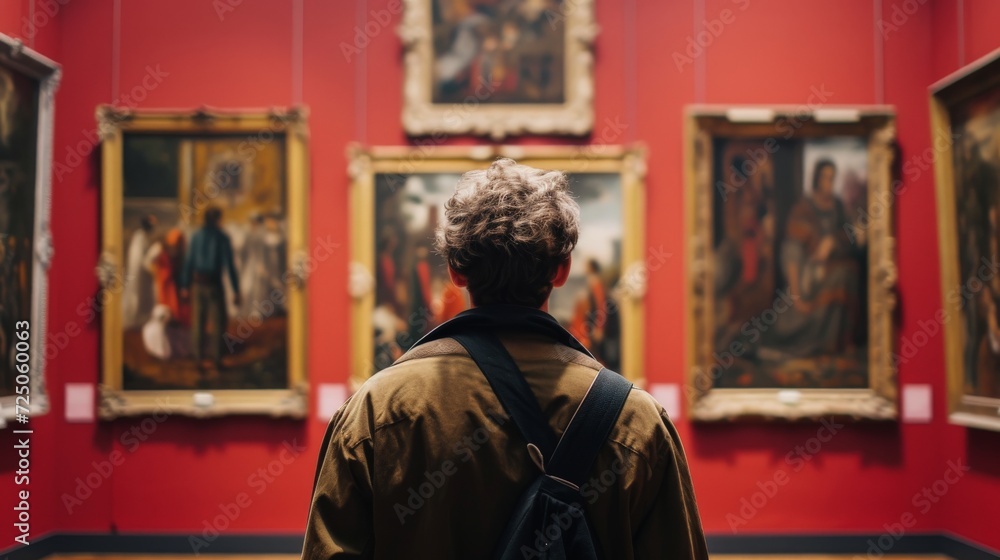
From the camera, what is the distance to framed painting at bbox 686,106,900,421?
660cm

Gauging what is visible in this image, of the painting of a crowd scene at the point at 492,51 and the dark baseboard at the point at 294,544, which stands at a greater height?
the painting of a crowd scene at the point at 492,51

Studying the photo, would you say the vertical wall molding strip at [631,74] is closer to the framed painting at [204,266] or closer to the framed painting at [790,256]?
the framed painting at [790,256]

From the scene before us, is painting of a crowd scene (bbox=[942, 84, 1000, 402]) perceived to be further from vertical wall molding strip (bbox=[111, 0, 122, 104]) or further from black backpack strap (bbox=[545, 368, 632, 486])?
vertical wall molding strip (bbox=[111, 0, 122, 104])

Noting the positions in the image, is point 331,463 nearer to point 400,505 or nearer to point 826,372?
point 400,505

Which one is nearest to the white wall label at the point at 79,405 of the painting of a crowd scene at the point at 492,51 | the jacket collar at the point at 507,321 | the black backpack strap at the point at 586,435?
the painting of a crowd scene at the point at 492,51

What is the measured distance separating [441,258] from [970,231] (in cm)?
387

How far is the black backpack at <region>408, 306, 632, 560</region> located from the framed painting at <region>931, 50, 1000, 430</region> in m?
4.65

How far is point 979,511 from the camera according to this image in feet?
20.0

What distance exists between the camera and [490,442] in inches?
84.7

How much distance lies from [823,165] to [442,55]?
10.4 ft

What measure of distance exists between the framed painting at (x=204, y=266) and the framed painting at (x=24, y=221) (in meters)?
0.56

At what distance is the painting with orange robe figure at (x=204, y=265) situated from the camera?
6.64 m

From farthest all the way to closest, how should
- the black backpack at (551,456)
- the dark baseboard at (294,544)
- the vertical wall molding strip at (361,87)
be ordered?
the vertical wall molding strip at (361,87)
the dark baseboard at (294,544)
the black backpack at (551,456)

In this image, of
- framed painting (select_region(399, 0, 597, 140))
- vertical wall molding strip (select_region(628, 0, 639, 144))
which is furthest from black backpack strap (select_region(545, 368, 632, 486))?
vertical wall molding strip (select_region(628, 0, 639, 144))
